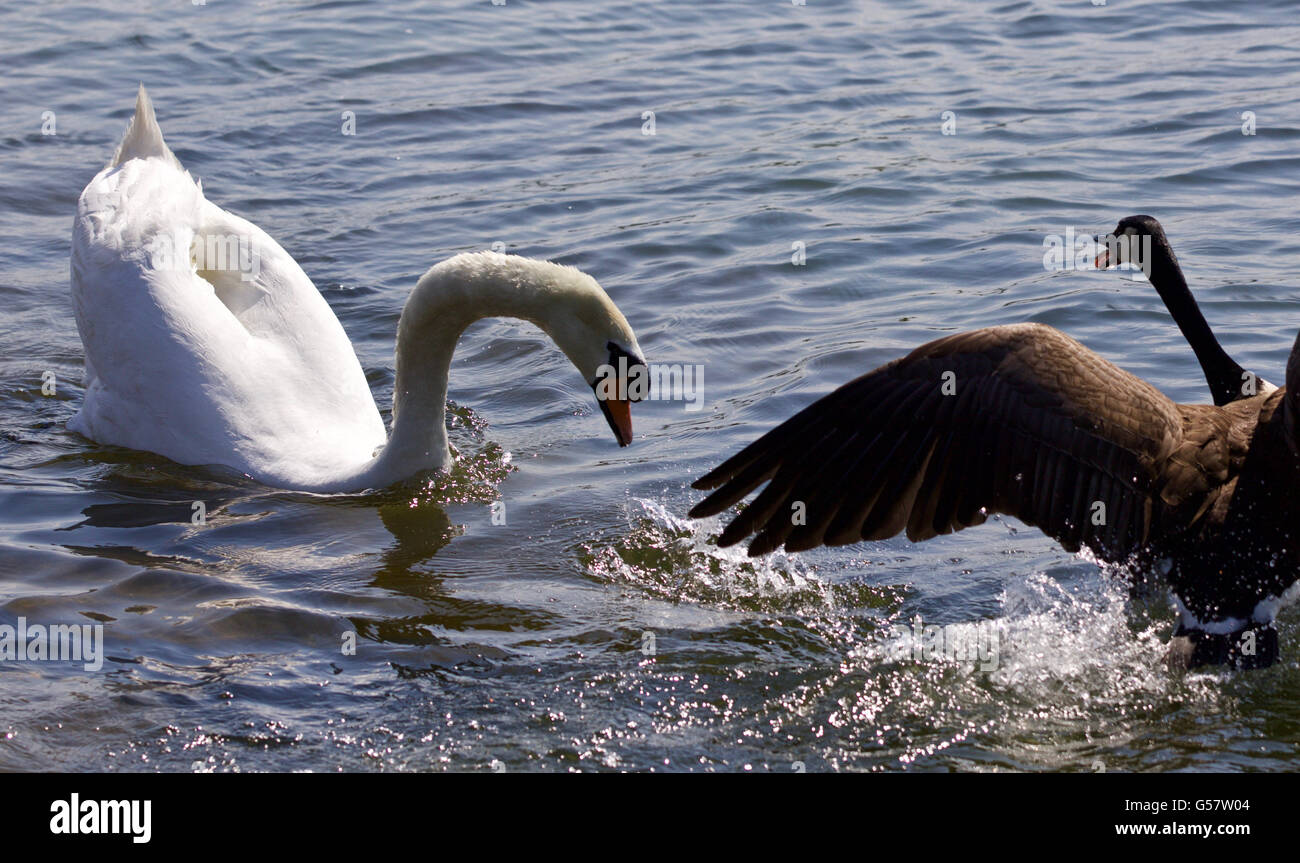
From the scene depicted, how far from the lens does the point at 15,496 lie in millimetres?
6480

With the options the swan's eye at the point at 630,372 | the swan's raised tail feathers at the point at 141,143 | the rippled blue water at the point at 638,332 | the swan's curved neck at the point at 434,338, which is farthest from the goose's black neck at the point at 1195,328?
the swan's raised tail feathers at the point at 141,143

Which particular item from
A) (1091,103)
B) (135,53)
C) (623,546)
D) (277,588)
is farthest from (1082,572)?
(135,53)

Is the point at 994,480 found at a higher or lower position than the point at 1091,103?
lower

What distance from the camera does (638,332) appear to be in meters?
8.56

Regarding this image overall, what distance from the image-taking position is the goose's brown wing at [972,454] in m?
4.96

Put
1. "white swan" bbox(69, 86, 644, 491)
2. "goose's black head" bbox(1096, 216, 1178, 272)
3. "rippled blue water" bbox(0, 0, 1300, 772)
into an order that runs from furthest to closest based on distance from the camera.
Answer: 1. "goose's black head" bbox(1096, 216, 1178, 272)
2. "white swan" bbox(69, 86, 644, 491)
3. "rippled blue water" bbox(0, 0, 1300, 772)

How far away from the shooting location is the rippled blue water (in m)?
4.77

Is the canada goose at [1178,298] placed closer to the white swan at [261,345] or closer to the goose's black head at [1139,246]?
the goose's black head at [1139,246]

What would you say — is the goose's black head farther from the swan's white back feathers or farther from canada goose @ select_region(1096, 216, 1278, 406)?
the swan's white back feathers

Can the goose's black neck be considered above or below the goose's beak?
above

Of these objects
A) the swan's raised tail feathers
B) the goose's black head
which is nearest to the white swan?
the swan's raised tail feathers

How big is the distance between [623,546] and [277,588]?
1335 mm

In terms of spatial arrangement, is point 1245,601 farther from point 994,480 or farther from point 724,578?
point 724,578

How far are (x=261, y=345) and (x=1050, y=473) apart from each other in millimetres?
3618
